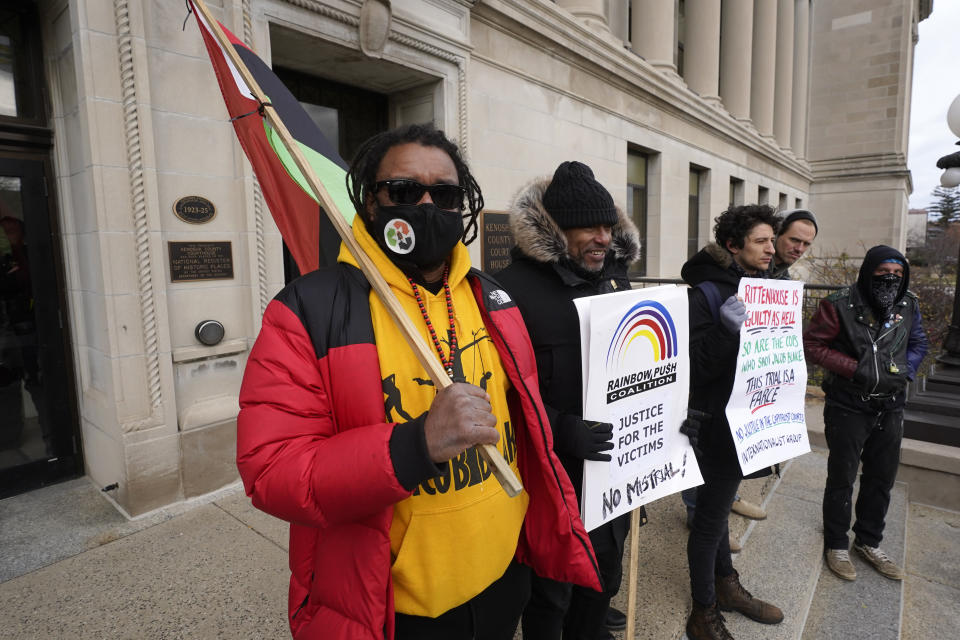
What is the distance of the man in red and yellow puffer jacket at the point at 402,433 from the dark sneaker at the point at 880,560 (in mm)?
3004

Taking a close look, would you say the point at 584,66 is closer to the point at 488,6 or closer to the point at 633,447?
the point at 488,6

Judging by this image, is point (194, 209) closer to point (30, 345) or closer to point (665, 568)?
point (30, 345)

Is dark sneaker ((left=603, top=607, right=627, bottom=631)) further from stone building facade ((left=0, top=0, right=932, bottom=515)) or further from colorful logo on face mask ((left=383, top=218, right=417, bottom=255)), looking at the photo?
stone building facade ((left=0, top=0, right=932, bottom=515))

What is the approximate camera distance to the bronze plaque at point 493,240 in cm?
680

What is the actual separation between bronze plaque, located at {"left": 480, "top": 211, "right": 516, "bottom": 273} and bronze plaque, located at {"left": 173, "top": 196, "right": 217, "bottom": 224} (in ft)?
10.6

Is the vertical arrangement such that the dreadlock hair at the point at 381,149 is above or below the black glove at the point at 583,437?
above

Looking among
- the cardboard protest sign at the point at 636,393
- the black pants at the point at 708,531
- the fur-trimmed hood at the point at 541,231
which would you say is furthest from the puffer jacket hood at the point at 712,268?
the black pants at the point at 708,531

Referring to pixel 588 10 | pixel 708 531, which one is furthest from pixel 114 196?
pixel 588 10

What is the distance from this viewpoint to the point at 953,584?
3.75 metres

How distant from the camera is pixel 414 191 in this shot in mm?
1642

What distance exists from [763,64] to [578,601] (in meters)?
21.9

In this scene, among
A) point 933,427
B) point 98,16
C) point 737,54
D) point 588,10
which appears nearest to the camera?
point 98,16

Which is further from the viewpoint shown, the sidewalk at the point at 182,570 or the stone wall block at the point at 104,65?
the stone wall block at the point at 104,65

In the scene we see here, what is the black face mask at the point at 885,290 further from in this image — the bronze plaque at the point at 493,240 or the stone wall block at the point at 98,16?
the stone wall block at the point at 98,16
